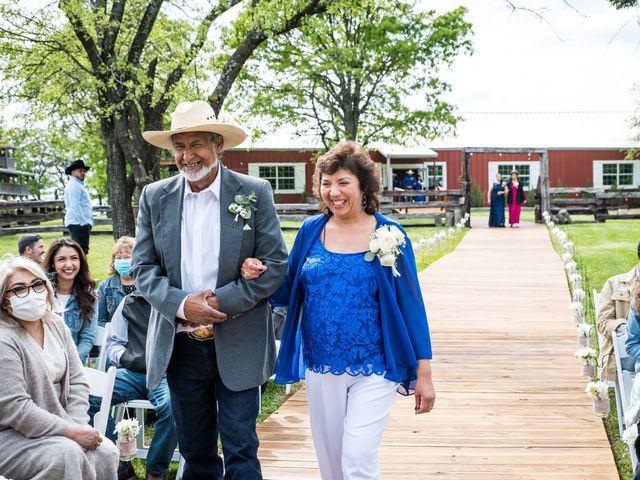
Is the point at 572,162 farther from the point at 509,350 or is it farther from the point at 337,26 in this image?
the point at 509,350

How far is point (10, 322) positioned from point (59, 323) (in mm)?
287

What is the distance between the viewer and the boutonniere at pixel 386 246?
3303 millimetres

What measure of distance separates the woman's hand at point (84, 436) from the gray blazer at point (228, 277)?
38 centimetres

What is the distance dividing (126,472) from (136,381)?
584 millimetres

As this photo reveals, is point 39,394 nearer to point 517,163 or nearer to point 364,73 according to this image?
point 364,73

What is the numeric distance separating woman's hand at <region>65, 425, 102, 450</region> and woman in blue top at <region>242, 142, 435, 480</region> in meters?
0.96

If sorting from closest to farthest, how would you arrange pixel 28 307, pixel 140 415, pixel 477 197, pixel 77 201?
pixel 28 307 < pixel 140 415 < pixel 77 201 < pixel 477 197

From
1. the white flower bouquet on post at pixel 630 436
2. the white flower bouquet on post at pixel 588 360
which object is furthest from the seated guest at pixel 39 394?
the white flower bouquet on post at pixel 588 360

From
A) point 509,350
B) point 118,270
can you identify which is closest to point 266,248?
point 118,270

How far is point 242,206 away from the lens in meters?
3.49

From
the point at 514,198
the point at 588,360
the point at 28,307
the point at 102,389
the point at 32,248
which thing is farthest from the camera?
the point at 514,198

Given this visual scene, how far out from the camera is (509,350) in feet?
26.3

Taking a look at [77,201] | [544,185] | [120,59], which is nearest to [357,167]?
[120,59]

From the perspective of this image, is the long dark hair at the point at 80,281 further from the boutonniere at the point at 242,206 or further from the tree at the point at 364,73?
the tree at the point at 364,73
